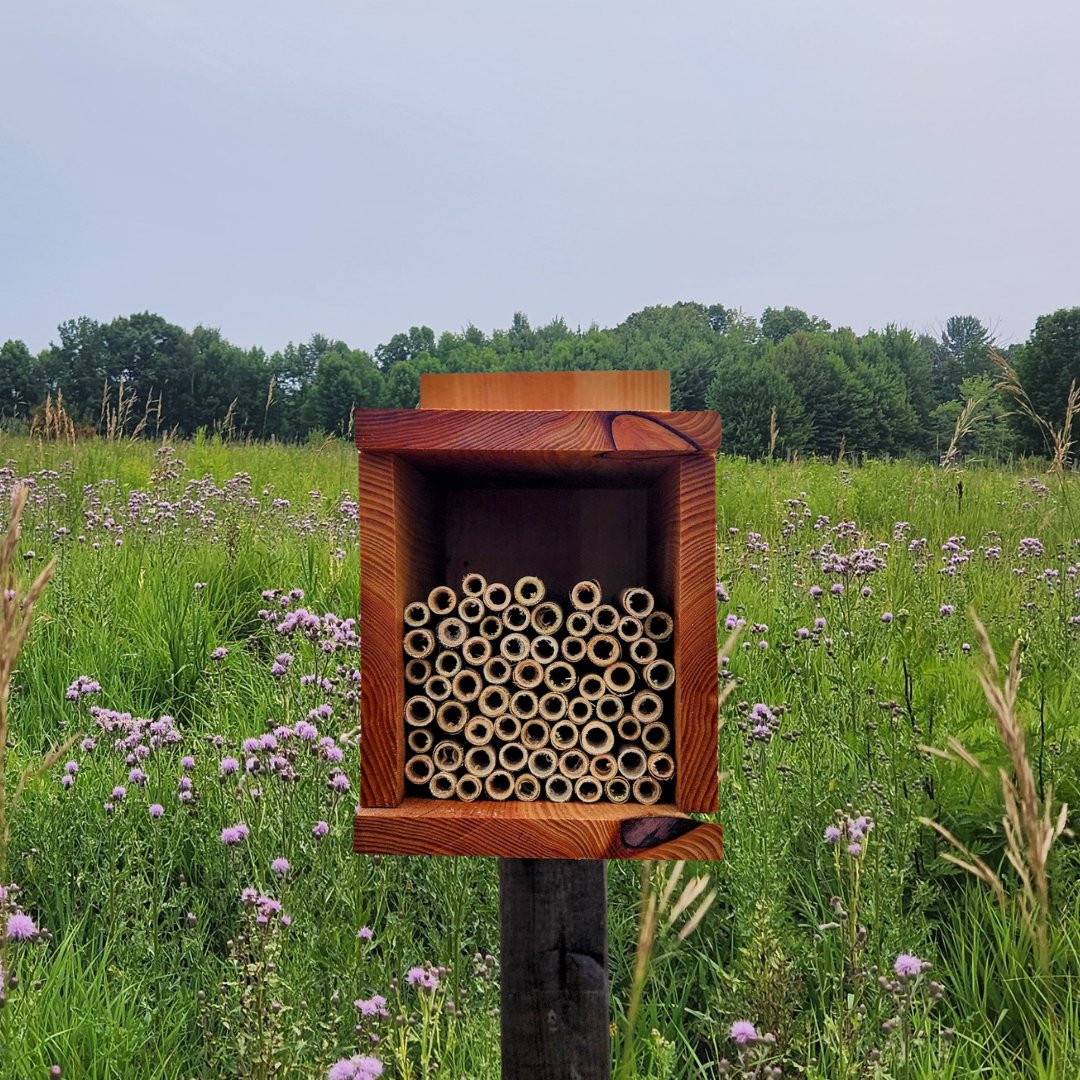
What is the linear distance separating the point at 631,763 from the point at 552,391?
2.11 ft

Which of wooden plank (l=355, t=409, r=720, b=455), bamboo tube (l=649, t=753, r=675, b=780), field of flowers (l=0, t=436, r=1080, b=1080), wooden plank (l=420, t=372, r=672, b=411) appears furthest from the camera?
field of flowers (l=0, t=436, r=1080, b=1080)

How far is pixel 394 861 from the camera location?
2.77 metres

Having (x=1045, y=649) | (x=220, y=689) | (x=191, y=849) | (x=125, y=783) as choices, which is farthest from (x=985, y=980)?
(x=220, y=689)

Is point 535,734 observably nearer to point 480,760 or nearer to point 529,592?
point 480,760

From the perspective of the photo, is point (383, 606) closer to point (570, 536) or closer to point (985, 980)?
point (570, 536)

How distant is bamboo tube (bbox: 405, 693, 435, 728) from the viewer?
1.59m

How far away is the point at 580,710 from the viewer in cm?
160

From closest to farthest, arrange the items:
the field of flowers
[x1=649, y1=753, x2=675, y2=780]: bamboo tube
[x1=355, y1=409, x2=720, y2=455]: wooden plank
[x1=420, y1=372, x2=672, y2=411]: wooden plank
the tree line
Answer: [x1=355, y1=409, x2=720, y2=455]: wooden plank → [x1=649, y1=753, x2=675, y2=780]: bamboo tube → [x1=420, y1=372, x2=672, y2=411]: wooden plank → the field of flowers → the tree line

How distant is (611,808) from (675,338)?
6256 cm

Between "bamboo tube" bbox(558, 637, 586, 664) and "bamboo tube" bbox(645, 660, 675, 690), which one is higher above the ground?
"bamboo tube" bbox(558, 637, 586, 664)

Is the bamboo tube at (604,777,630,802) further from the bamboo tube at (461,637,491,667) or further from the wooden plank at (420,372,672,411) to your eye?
the wooden plank at (420,372,672,411)

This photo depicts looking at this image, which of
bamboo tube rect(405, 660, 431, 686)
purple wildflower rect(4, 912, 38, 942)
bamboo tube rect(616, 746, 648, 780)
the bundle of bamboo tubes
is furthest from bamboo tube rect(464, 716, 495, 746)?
purple wildflower rect(4, 912, 38, 942)

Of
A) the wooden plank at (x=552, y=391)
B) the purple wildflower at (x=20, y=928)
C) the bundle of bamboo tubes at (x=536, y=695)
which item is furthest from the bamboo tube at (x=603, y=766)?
the purple wildflower at (x=20, y=928)

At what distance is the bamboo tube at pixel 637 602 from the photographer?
157cm
